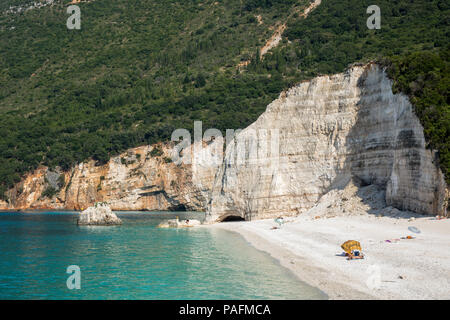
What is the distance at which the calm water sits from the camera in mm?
12305

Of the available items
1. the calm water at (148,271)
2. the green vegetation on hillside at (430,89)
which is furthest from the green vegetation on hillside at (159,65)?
the calm water at (148,271)

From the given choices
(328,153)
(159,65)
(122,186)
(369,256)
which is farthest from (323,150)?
(159,65)

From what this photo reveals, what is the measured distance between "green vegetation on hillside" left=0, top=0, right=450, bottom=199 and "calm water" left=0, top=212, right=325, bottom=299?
1609 inches

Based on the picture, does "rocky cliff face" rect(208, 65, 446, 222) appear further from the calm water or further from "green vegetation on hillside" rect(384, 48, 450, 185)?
the calm water

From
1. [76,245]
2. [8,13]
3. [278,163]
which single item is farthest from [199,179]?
[8,13]

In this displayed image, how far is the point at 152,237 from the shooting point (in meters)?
28.1

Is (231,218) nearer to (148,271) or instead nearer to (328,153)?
(328,153)

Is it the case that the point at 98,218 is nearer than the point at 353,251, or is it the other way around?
the point at 353,251

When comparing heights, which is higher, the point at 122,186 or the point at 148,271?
the point at 122,186

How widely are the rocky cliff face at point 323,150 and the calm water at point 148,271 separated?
9.24 m

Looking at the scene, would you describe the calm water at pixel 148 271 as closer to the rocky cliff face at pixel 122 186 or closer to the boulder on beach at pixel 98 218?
the boulder on beach at pixel 98 218

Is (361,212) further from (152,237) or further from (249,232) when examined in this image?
(152,237)

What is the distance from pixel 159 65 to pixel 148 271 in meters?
76.8

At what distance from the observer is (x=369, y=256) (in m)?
15.1
